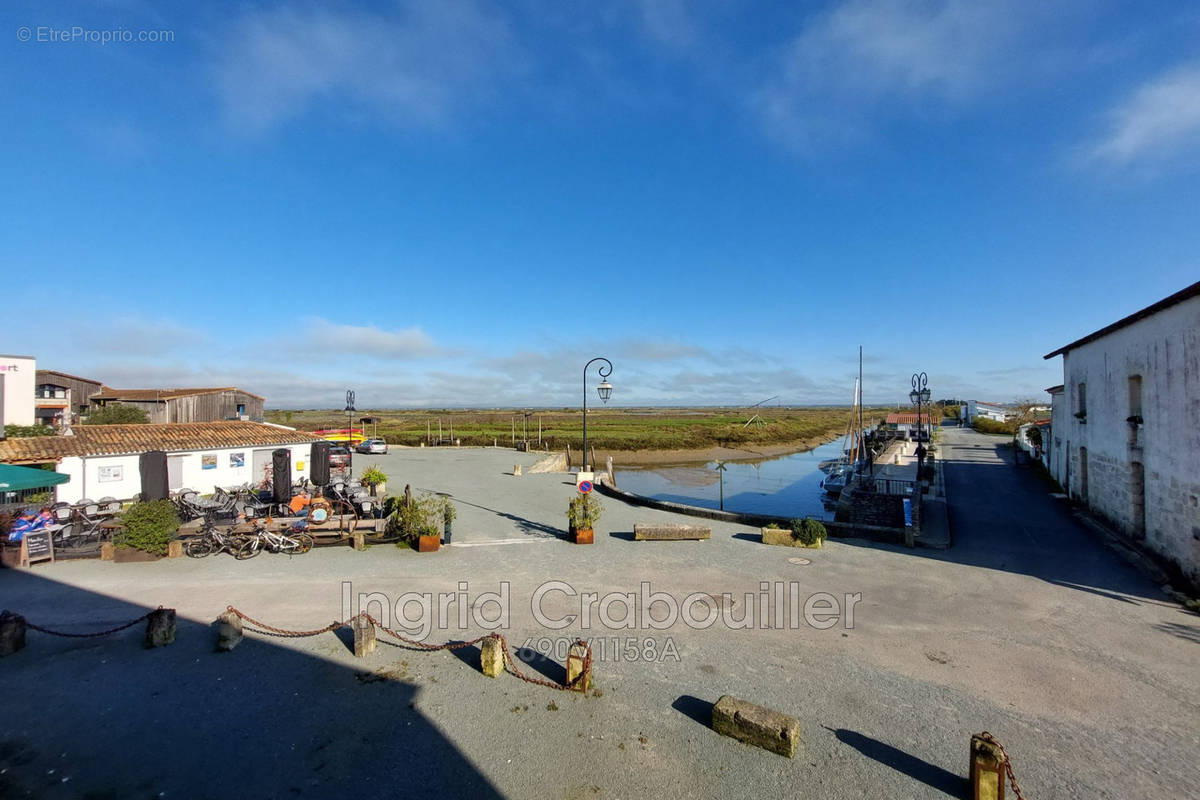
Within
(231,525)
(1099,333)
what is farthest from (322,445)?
(1099,333)

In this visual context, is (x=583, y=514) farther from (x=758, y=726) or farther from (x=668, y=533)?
(x=758, y=726)

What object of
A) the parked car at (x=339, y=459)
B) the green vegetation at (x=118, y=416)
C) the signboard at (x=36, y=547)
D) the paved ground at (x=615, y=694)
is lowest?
the paved ground at (x=615, y=694)

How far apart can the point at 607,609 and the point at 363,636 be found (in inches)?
154

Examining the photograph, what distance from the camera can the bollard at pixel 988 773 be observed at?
14.3 feet

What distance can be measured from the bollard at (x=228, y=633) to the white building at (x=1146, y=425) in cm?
1713

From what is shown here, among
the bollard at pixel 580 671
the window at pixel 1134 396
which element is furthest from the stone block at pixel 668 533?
the window at pixel 1134 396

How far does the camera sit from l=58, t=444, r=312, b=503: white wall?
55.1ft

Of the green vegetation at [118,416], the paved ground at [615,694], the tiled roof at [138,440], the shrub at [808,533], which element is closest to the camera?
the paved ground at [615,694]

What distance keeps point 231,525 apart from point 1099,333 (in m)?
25.8

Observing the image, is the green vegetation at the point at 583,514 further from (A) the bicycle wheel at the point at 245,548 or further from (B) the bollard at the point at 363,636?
(A) the bicycle wheel at the point at 245,548

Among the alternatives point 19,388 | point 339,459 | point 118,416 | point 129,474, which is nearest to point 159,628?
point 129,474

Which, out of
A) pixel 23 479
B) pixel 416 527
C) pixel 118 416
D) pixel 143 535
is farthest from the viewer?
pixel 118 416

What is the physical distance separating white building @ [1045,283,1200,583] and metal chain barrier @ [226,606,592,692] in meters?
12.5

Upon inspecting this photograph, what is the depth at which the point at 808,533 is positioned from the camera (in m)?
13.0
